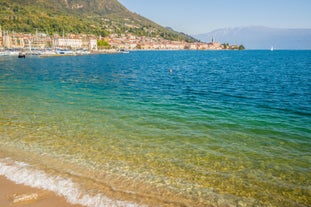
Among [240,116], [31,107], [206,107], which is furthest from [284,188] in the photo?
[31,107]

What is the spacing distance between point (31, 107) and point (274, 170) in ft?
54.8

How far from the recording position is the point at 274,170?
31.0 ft

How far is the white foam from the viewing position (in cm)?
701

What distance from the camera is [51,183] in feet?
26.2

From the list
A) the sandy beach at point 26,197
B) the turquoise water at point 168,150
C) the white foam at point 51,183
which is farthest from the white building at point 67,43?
the sandy beach at point 26,197

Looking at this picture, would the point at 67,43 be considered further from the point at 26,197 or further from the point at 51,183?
the point at 26,197

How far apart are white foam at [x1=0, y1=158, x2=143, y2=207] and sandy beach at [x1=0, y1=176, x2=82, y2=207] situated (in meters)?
0.19

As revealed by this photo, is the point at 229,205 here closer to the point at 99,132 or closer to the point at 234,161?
the point at 234,161

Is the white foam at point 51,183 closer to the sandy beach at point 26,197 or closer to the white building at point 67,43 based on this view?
the sandy beach at point 26,197

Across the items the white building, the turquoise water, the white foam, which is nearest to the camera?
the white foam

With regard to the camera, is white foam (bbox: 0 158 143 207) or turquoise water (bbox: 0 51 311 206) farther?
turquoise water (bbox: 0 51 311 206)

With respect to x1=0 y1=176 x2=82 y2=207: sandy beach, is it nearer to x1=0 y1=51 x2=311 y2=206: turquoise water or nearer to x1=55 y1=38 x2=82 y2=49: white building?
x1=0 y1=51 x2=311 y2=206: turquoise water

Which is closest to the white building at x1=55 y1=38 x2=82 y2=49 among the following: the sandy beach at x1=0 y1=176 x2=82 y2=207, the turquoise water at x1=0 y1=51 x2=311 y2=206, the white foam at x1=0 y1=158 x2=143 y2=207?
the turquoise water at x1=0 y1=51 x2=311 y2=206

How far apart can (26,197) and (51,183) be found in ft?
3.06
